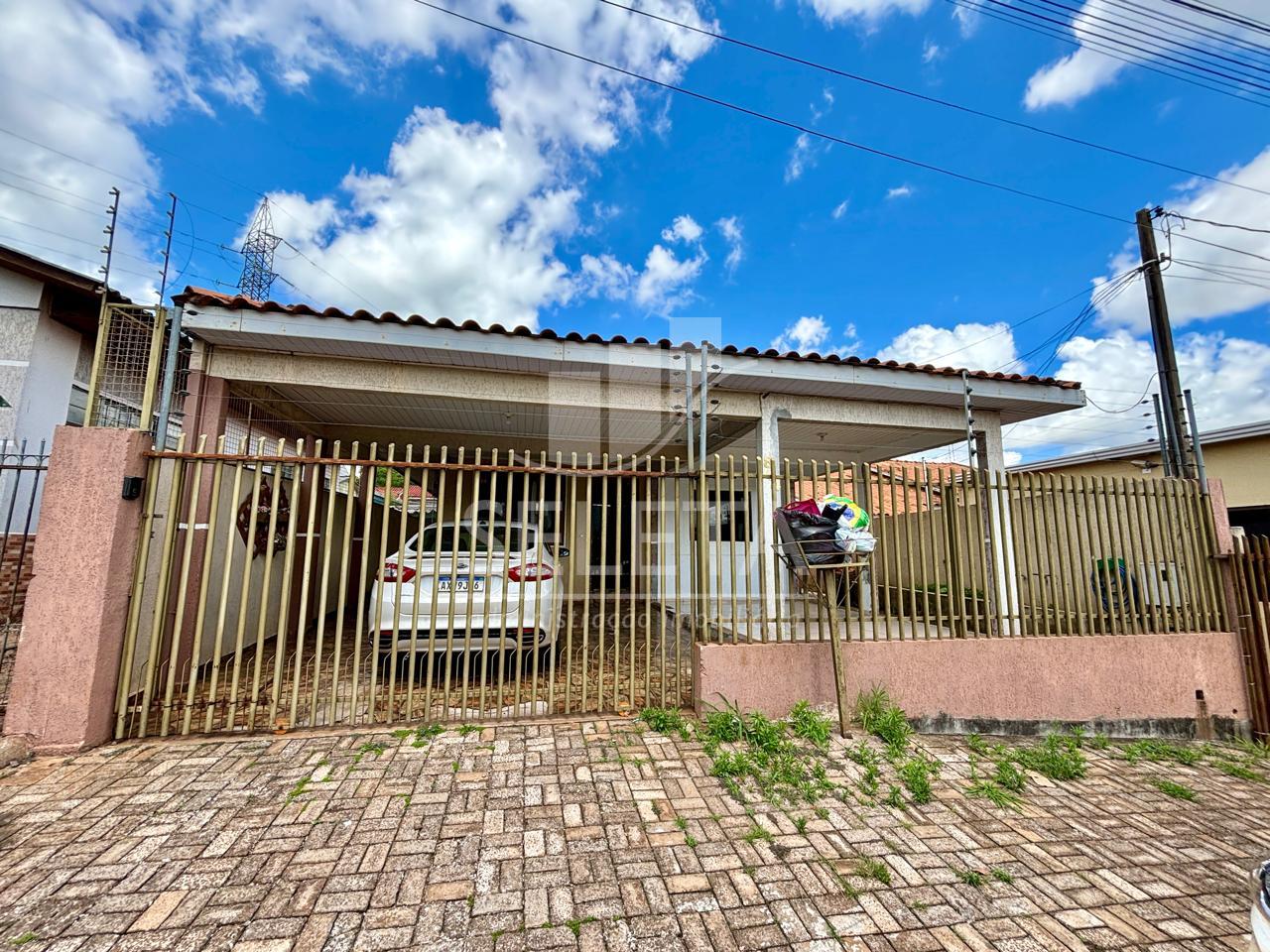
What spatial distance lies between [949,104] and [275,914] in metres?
9.11

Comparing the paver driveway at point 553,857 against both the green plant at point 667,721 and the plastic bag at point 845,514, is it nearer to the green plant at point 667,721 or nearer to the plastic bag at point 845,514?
the green plant at point 667,721

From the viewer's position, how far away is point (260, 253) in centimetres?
858

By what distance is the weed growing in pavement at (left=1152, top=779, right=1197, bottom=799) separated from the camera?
332 cm

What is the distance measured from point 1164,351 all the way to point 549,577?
8.52 metres

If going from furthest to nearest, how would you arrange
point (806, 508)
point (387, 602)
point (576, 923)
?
point (387, 602), point (806, 508), point (576, 923)

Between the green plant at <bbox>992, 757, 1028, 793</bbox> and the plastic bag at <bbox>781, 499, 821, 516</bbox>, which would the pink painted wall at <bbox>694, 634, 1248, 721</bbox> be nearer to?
the green plant at <bbox>992, 757, 1028, 793</bbox>

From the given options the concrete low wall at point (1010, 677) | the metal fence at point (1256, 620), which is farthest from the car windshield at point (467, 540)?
the metal fence at point (1256, 620)

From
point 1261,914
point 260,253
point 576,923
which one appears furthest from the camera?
point 260,253

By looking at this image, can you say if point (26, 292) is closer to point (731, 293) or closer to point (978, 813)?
point (731, 293)

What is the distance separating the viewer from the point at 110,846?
7.44 ft

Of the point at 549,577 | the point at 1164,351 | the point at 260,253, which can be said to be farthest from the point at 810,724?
the point at 260,253

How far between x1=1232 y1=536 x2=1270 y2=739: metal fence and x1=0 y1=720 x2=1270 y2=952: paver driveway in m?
2.21

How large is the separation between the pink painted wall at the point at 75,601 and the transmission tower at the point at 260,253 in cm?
669

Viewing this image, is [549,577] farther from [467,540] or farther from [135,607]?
[135,607]
